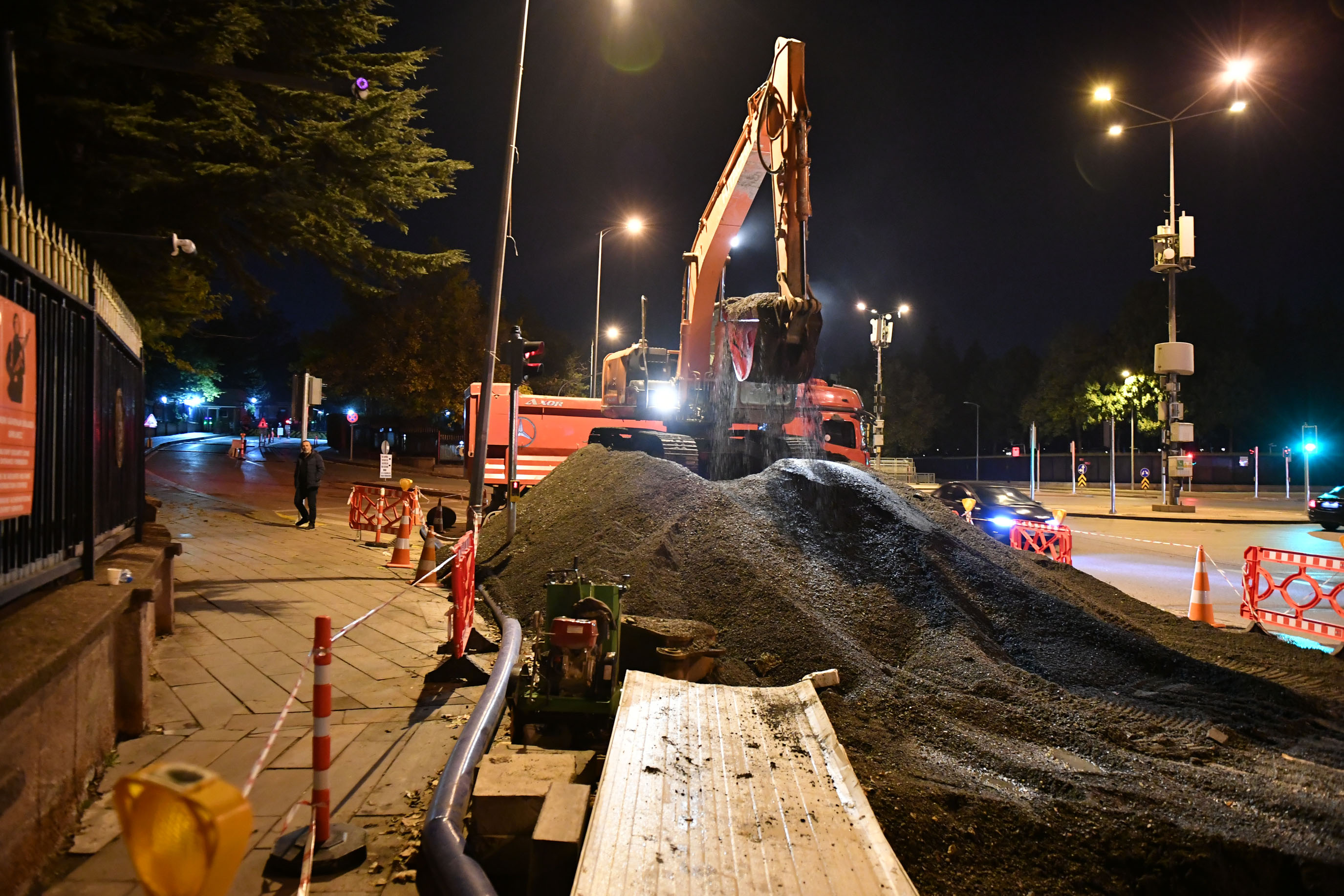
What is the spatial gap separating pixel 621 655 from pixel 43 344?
12.8ft

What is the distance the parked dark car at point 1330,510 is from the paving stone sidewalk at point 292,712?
73.1 ft

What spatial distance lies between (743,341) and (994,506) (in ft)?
26.2

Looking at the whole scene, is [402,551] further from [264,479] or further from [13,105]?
[264,479]

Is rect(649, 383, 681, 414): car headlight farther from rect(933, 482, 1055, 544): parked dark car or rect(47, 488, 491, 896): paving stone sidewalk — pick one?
rect(47, 488, 491, 896): paving stone sidewalk

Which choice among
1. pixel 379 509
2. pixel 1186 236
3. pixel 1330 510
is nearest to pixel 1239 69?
pixel 1186 236

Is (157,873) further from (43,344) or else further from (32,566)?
(43,344)

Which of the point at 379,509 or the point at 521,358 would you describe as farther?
the point at 379,509

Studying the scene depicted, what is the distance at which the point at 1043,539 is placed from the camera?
44.5ft

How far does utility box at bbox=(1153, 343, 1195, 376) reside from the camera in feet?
72.4

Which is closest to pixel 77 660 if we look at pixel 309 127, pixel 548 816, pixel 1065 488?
pixel 548 816

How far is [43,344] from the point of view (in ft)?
13.5

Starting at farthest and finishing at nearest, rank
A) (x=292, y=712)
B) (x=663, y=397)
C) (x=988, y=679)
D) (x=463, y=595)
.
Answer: (x=663, y=397)
(x=463, y=595)
(x=988, y=679)
(x=292, y=712)

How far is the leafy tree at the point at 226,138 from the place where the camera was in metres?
7.70

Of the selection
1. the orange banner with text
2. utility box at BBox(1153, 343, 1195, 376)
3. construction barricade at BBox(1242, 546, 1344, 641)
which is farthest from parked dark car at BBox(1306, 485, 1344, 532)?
the orange banner with text
